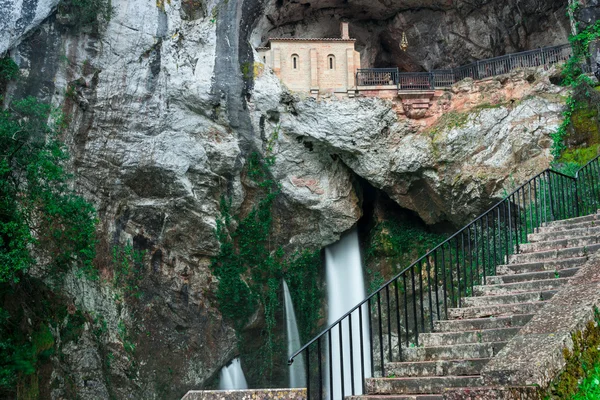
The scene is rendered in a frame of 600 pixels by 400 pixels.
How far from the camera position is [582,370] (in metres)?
4.51

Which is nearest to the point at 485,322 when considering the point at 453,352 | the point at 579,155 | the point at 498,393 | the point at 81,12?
the point at 453,352

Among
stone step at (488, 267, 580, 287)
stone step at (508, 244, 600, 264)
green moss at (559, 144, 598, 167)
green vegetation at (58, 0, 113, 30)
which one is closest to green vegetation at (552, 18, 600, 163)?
green moss at (559, 144, 598, 167)

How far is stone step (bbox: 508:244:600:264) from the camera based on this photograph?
702 cm

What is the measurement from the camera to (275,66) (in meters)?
18.4

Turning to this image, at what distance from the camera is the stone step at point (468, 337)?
5.91 metres

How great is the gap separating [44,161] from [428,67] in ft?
43.5

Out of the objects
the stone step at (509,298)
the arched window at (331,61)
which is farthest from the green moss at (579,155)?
the stone step at (509,298)

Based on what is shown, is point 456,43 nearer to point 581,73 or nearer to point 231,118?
point 581,73

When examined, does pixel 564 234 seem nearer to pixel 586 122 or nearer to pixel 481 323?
pixel 481 323

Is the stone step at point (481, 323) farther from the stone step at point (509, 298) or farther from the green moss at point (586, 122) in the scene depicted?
the green moss at point (586, 122)

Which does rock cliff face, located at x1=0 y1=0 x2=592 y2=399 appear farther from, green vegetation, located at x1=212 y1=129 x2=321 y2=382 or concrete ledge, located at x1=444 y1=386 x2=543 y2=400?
concrete ledge, located at x1=444 y1=386 x2=543 y2=400

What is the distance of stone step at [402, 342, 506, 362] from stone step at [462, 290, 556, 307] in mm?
1047

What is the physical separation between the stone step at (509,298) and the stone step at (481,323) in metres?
0.52

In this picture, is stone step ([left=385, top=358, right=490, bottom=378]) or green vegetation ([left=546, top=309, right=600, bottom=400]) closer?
green vegetation ([left=546, top=309, right=600, bottom=400])
